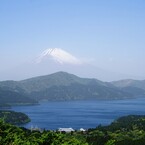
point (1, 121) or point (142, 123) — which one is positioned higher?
point (1, 121)

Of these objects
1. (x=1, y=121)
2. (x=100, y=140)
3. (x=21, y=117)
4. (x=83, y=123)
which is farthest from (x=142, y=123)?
(x=1, y=121)

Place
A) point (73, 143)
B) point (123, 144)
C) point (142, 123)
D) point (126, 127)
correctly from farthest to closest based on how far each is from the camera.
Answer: point (142, 123), point (126, 127), point (123, 144), point (73, 143)

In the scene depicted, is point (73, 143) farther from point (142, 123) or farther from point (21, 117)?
point (21, 117)

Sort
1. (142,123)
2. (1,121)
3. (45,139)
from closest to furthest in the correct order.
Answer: (45,139) → (1,121) → (142,123)

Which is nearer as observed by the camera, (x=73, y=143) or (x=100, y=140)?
(x=73, y=143)

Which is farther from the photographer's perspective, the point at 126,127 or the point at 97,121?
the point at 97,121

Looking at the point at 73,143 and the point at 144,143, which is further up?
the point at 73,143

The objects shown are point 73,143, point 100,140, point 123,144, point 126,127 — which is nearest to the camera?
point 73,143

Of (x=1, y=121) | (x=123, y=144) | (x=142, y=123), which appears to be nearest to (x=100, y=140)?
(x=123, y=144)

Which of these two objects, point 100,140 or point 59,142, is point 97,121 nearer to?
point 100,140
